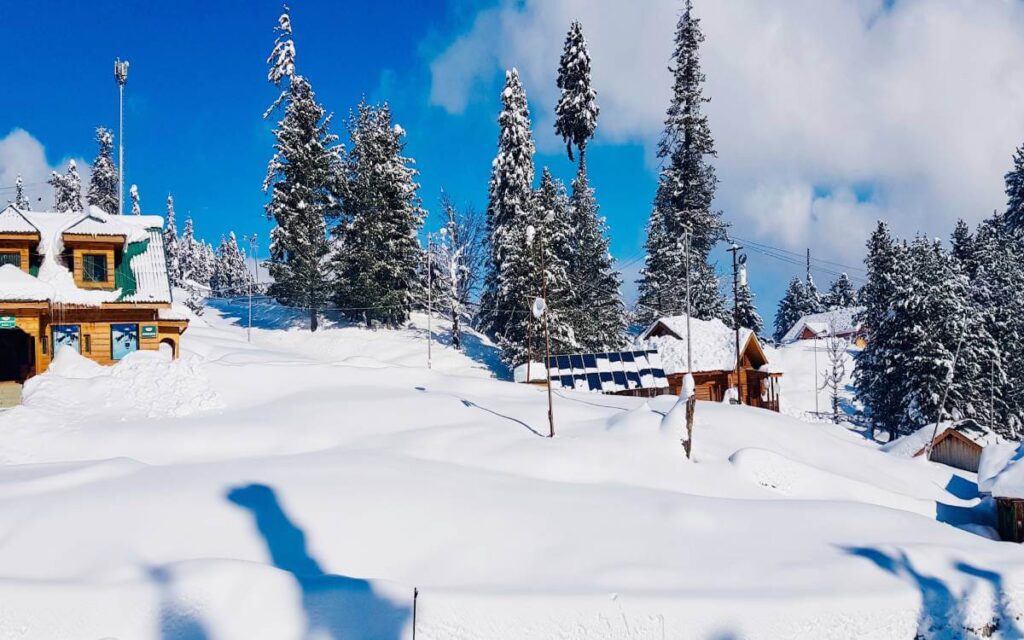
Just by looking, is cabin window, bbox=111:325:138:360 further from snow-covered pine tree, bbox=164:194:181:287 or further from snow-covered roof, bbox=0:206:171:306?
snow-covered pine tree, bbox=164:194:181:287

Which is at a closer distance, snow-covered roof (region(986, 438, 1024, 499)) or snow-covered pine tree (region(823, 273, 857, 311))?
snow-covered roof (region(986, 438, 1024, 499))

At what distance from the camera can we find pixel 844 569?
1333 centimetres

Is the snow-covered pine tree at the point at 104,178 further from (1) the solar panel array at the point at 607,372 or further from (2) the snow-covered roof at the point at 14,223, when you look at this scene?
(1) the solar panel array at the point at 607,372

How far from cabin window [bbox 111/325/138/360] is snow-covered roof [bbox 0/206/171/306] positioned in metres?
1.22

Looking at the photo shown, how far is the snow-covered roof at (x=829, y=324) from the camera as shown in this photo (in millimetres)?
78500

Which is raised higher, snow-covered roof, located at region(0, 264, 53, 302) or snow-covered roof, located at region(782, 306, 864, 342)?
snow-covered roof, located at region(0, 264, 53, 302)

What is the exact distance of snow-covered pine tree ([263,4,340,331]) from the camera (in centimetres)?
4516

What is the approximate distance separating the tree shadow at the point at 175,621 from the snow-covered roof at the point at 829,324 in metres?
80.1

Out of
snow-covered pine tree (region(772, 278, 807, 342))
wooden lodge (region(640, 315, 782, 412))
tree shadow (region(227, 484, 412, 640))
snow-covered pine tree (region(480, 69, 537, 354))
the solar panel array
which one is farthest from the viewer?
snow-covered pine tree (region(772, 278, 807, 342))

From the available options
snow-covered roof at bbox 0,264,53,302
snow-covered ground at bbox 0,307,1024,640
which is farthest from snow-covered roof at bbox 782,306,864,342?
snow-covered roof at bbox 0,264,53,302

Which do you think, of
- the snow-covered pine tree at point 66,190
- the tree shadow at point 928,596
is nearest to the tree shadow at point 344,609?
the tree shadow at point 928,596

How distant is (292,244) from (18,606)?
1502 inches

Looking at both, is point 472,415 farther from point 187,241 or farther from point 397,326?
point 187,241

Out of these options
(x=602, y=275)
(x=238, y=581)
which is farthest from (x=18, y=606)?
(x=602, y=275)
